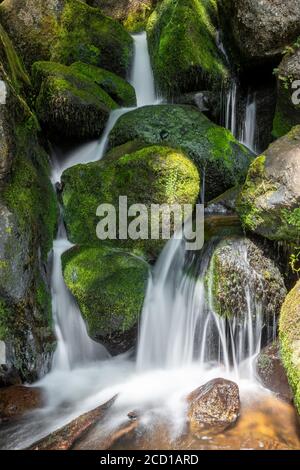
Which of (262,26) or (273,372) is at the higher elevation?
(262,26)

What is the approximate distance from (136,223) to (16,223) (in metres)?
1.67

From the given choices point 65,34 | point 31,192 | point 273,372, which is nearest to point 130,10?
point 65,34

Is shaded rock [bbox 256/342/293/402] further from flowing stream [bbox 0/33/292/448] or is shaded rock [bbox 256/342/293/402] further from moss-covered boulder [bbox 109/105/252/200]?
moss-covered boulder [bbox 109/105/252/200]

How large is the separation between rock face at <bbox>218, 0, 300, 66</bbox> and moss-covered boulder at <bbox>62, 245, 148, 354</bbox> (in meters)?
4.90

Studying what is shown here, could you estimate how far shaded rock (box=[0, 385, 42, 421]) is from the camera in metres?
4.34

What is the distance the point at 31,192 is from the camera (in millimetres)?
5742

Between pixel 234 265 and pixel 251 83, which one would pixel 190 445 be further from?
pixel 251 83

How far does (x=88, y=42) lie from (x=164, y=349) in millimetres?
7418

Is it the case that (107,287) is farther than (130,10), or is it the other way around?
(130,10)

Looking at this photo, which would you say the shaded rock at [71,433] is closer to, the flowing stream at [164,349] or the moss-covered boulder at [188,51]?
the flowing stream at [164,349]

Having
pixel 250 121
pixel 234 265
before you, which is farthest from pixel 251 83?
pixel 234 265

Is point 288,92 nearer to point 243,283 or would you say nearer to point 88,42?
point 243,283

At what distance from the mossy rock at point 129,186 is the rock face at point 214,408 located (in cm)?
215

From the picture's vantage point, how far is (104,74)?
9109 mm
